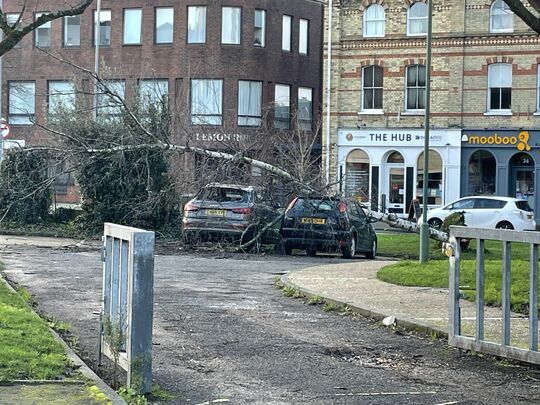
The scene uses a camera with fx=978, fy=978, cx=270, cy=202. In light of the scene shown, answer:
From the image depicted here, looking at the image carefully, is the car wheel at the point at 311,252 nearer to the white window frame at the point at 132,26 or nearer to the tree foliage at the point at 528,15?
the tree foliage at the point at 528,15

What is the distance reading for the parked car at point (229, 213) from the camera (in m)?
24.0

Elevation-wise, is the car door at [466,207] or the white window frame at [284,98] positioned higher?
the white window frame at [284,98]

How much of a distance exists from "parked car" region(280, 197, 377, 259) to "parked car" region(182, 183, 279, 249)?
22.3 inches

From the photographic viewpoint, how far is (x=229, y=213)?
78.7 feet

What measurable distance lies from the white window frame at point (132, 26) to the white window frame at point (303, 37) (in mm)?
8666

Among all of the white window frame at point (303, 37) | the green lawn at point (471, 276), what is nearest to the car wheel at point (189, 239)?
the green lawn at point (471, 276)

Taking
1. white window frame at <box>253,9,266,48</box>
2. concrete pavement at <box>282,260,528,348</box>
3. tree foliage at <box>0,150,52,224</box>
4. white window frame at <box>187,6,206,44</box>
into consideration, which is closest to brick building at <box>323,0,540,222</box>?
white window frame at <box>253,9,266,48</box>

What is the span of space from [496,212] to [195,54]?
1917 centimetres

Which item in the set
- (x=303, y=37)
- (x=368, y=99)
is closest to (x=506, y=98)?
(x=368, y=99)

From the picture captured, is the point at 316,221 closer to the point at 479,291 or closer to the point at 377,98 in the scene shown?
the point at 479,291

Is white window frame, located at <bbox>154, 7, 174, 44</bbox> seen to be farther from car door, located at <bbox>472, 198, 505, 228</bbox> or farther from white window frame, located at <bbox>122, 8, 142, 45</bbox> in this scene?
car door, located at <bbox>472, 198, 505, 228</bbox>

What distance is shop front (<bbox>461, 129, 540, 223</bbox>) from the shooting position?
137 ft

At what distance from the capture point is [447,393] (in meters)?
8.36

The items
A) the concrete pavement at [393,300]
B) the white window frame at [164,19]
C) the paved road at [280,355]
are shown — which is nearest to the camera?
the paved road at [280,355]
